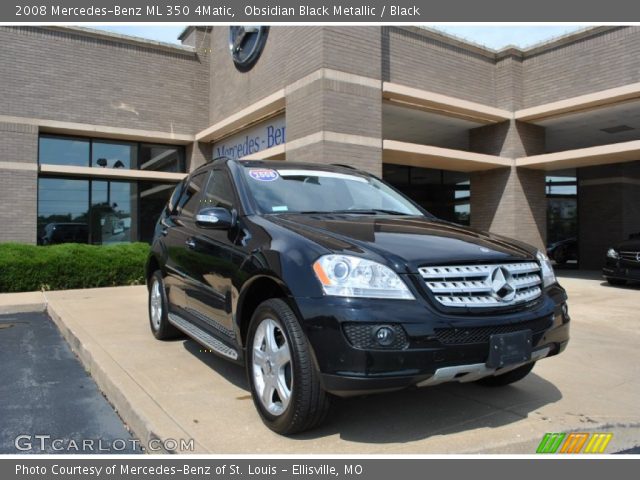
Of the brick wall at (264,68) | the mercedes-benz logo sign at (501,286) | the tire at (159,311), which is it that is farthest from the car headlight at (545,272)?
the brick wall at (264,68)

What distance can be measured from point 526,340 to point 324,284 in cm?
128

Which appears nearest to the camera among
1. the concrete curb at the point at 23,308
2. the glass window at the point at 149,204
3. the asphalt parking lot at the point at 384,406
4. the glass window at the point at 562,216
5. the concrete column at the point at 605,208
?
the asphalt parking lot at the point at 384,406

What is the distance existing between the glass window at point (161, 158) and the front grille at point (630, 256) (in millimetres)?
12229

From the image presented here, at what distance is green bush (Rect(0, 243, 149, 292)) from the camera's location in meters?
10.6

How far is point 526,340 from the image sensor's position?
10.3 ft

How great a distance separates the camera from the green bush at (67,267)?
34.9 ft

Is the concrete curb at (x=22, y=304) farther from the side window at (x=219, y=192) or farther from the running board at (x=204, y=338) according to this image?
the side window at (x=219, y=192)

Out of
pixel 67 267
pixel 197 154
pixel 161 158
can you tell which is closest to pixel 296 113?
pixel 197 154

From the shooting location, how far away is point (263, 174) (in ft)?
14.2

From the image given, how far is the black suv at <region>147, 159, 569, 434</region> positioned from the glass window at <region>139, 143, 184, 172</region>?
12.3 metres

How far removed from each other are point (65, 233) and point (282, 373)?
1320 centimetres

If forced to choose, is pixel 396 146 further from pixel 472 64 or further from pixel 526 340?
pixel 526 340

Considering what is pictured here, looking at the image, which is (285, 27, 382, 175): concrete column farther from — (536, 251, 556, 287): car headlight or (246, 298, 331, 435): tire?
(246, 298, 331, 435): tire
